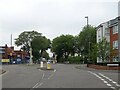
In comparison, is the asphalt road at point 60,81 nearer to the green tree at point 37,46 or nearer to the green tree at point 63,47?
the green tree at point 37,46

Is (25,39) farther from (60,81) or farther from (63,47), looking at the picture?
(60,81)

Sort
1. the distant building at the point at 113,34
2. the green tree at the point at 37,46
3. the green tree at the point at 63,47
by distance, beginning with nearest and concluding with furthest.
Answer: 1. the distant building at the point at 113,34
2. the green tree at the point at 37,46
3. the green tree at the point at 63,47

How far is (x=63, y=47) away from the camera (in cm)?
14012

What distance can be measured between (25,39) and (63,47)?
609 inches

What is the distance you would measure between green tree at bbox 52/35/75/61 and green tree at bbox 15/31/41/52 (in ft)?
30.4

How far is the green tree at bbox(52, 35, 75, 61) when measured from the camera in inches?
Result: 5413

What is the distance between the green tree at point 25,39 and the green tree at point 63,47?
9.26m

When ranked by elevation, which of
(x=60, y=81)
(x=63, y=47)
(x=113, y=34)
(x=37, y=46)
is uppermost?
(x=113, y=34)

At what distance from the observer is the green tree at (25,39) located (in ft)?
449

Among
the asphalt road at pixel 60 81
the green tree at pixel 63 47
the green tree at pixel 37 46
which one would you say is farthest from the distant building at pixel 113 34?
the green tree at pixel 63 47

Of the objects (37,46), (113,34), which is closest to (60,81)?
Result: (113,34)

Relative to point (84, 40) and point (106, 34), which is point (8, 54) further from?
point (106, 34)

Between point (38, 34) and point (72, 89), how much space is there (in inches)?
4913

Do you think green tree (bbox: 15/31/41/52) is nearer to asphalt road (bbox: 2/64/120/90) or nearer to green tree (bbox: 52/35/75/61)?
green tree (bbox: 52/35/75/61)
